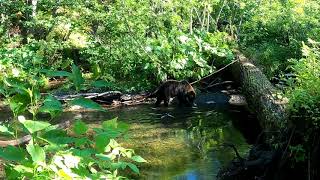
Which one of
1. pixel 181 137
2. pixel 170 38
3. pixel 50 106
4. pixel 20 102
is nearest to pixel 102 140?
pixel 50 106

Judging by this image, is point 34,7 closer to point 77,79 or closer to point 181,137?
point 181,137

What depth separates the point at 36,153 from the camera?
1603 millimetres

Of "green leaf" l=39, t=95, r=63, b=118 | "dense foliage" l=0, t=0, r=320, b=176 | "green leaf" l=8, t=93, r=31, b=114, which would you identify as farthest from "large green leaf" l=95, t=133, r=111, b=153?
"dense foliage" l=0, t=0, r=320, b=176

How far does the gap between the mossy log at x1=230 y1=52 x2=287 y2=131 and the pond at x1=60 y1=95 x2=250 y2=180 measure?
626mm

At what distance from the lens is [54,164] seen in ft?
5.59

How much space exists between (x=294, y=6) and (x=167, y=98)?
582 centimetres

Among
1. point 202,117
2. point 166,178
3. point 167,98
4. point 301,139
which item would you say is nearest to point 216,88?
Answer: point 167,98

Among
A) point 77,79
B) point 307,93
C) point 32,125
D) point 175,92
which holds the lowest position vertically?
point 175,92

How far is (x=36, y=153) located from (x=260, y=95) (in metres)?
8.24

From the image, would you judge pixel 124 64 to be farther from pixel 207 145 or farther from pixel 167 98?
pixel 207 145

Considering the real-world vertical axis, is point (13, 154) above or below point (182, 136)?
above

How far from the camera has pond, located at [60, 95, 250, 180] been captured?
6.96 meters

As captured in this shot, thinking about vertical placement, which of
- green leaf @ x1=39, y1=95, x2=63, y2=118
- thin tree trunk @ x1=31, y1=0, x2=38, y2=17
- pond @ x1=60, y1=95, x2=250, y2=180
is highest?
thin tree trunk @ x1=31, y1=0, x2=38, y2=17

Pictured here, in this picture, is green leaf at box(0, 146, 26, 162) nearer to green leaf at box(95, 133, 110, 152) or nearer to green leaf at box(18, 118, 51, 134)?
green leaf at box(18, 118, 51, 134)
